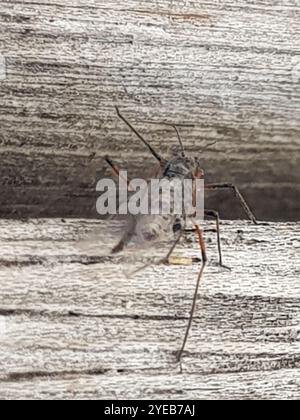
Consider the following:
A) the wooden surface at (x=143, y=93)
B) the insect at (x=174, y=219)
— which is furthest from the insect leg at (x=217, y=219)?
the wooden surface at (x=143, y=93)

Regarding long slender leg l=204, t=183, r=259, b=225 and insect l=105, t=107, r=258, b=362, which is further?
long slender leg l=204, t=183, r=259, b=225

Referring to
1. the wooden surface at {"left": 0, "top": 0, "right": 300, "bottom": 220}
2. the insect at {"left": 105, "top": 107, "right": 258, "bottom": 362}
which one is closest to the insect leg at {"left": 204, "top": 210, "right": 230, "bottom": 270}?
the insect at {"left": 105, "top": 107, "right": 258, "bottom": 362}

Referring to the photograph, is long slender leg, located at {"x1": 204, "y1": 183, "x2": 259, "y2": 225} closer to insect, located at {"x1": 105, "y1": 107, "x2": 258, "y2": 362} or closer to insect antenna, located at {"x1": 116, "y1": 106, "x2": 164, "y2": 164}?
insect, located at {"x1": 105, "y1": 107, "x2": 258, "y2": 362}

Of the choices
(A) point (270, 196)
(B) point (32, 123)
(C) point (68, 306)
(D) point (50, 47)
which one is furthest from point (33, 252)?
(A) point (270, 196)

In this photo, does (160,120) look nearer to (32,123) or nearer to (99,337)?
(32,123)

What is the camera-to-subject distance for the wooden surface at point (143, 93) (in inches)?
88.4

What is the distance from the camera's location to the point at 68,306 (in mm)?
2119

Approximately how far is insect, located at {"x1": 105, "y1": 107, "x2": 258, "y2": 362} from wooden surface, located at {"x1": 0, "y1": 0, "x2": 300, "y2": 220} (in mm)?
27

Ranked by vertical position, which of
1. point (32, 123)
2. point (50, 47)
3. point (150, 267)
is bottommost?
point (150, 267)

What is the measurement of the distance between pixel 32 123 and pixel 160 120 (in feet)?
0.90

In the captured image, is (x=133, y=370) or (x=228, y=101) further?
(x=228, y=101)

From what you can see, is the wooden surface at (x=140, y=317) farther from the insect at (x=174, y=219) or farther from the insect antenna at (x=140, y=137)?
the insect antenna at (x=140, y=137)

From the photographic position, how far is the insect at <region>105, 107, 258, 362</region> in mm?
2191

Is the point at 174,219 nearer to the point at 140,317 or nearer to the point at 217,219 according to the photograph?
the point at 217,219
